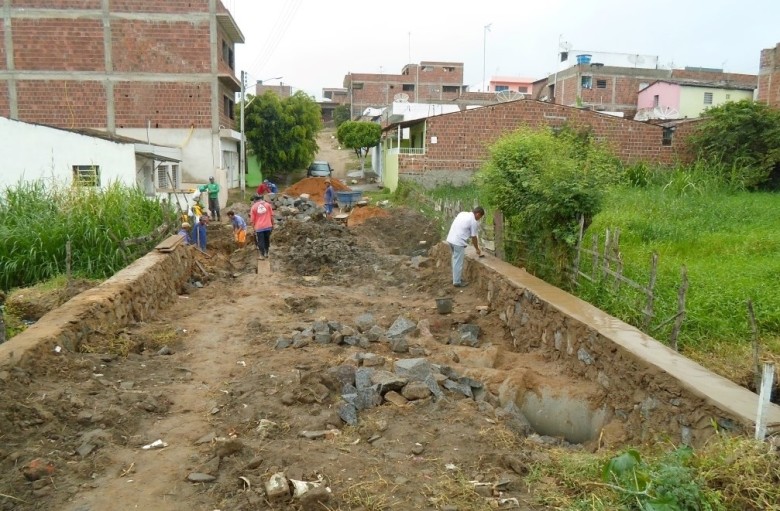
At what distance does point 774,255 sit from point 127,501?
9758 millimetres

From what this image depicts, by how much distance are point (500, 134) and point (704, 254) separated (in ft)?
49.7

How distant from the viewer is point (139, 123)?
84.7 feet

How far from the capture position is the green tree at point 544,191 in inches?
347

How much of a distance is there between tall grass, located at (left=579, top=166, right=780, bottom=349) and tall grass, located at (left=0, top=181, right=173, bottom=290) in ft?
26.3

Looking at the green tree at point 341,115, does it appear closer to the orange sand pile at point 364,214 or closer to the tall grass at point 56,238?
the orange sand pile at point 364,214

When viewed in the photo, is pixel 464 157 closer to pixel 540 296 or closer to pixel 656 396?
pixel 540 296

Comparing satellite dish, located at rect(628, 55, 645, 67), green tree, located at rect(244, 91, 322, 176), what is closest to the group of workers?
green tree, located at rect(244, 91, 322, 176)

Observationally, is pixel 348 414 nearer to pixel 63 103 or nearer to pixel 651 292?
pixel 651 292

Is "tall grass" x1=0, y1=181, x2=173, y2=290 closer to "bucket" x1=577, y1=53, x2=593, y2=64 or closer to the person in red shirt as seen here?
the person in red shirt

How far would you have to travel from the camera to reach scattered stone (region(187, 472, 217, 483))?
4.13m

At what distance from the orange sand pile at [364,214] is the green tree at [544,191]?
1106 cm

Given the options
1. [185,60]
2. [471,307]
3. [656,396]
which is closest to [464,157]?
[185,60]

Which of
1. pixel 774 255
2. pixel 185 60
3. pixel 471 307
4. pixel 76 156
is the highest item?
pixel 185 60

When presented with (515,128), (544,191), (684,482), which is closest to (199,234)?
(544,191)
